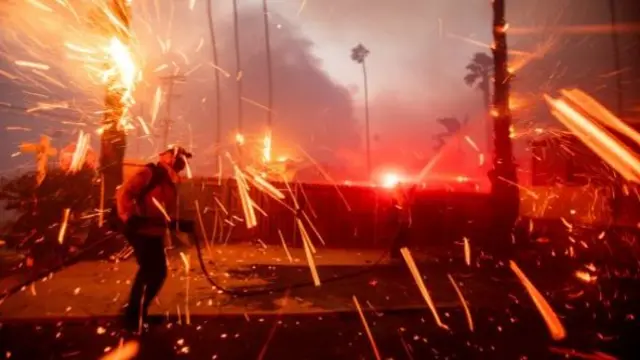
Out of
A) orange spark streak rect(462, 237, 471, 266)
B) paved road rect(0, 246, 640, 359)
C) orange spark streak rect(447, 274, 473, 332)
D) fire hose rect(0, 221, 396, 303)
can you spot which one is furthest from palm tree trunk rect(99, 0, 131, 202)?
orange spark streak rect(462, 237, 471, 266)

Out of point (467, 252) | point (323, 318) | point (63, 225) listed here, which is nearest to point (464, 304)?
point (323, 318)

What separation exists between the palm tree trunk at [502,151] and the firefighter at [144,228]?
28.2 feet

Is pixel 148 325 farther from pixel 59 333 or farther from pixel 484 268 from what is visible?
pixel 484 268

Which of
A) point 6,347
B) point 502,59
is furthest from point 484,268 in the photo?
point 6,347

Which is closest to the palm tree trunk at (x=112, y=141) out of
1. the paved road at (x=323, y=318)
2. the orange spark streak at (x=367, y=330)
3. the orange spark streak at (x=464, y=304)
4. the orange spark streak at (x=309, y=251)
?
the paved road at (x=323, y=318)

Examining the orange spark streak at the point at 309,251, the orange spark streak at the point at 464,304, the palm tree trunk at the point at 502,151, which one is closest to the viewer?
the orange spark streak at the point at 464,304

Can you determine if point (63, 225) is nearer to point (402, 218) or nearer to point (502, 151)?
point (402, 218)

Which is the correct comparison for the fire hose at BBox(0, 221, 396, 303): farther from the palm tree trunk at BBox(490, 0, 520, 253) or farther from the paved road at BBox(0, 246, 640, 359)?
the palm tree trunk at BBox(490, 0, 520, 253)

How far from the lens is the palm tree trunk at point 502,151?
1126cm

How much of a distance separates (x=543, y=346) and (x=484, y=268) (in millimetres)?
5641

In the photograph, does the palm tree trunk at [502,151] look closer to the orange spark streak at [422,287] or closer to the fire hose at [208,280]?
the orange spark streak at [422,287]

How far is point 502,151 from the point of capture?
1151 cm

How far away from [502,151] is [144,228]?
9084mm

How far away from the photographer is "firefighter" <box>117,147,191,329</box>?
5.23 meters
